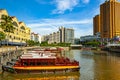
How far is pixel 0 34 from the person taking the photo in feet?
324

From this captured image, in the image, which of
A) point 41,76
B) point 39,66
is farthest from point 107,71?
point 41,76

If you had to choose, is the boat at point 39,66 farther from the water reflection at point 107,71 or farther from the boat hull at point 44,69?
the water reflection at point 107,71

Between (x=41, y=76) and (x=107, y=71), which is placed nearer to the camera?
(x=41, y=76)

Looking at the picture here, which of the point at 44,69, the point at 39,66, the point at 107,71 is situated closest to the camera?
the point at 44,69

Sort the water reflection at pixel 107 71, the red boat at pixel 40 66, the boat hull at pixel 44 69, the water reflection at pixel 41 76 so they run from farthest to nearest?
the red boat at pixel 40 66, the boat hull at pixel 44 69, the water reflection at pixel 107 71, the water reflection at pixel 41 76

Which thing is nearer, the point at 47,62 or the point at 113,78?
the point at 113,78

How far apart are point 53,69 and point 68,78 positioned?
5.50 m

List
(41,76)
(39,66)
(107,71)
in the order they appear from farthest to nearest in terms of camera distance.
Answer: (107,71), (39,66), (41,76)

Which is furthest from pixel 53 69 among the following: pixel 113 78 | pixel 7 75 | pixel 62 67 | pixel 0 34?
pixel 0 34

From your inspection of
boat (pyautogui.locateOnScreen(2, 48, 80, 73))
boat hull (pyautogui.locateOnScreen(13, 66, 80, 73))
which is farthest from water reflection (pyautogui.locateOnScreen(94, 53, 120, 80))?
boat hull (pyautogui.locateOnScreen(13, 66, 80, 73))

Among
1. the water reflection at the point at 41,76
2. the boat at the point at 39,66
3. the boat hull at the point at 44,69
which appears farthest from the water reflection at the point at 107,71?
the boat hull at the point at 44,69

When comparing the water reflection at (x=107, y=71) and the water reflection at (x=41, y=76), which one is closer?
the water reflection at (x=41, y=76)

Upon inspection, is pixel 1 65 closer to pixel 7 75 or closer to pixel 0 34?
pixel 7 75

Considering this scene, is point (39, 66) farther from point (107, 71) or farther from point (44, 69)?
point (107, 71)
